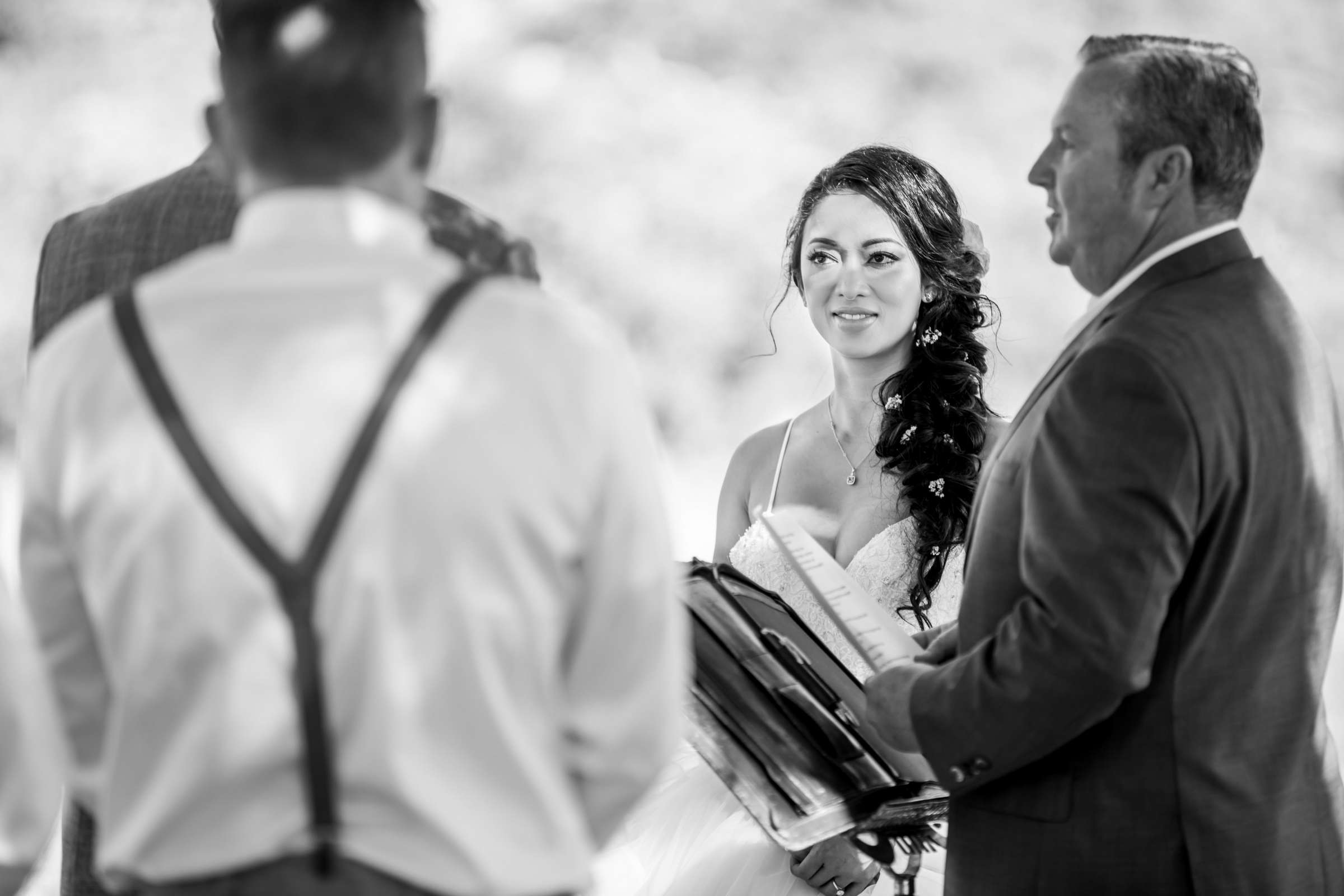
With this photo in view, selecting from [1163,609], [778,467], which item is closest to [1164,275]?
[1163,609]

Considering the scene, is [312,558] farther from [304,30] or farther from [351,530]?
[304,30]

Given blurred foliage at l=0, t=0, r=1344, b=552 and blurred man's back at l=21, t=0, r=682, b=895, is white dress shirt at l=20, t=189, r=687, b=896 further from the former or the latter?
blurred foliage at l=0, t=0, r=1344, b=552

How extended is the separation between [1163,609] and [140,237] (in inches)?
57.1

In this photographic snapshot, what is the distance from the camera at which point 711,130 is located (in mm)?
10797

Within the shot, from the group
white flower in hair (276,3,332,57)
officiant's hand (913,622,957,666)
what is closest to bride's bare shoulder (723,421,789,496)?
officiant's hand (913,622,957,666)

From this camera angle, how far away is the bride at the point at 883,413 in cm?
364

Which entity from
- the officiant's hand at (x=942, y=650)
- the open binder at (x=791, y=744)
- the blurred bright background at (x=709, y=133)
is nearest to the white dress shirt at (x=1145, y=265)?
the officiant's hand at (x=942, y=650)

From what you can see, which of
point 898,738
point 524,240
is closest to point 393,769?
point 524,240

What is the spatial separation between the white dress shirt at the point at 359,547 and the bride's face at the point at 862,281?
7.56 feet

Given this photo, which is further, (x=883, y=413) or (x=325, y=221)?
(x=883, y=413)

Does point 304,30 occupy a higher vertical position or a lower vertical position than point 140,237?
higher

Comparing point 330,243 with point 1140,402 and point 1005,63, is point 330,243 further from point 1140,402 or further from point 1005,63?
point 1005,63

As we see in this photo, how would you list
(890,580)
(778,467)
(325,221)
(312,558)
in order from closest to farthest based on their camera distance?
(312,558) < (325,221) < (890,580) < (778,467)

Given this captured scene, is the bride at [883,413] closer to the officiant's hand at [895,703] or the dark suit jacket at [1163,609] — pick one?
the officiant's hand at [895,703]
